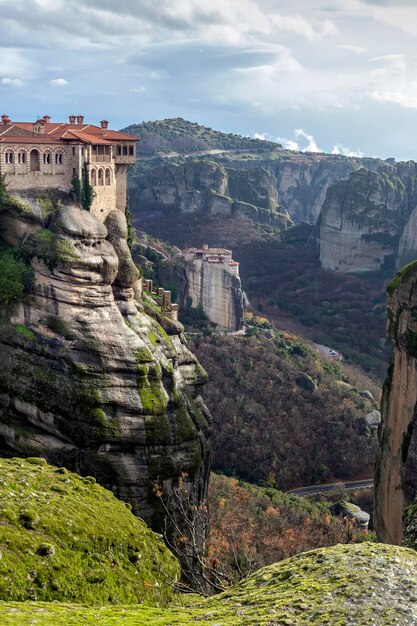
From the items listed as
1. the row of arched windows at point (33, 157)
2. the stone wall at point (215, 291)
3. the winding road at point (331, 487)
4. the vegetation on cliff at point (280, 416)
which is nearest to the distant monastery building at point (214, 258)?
the stone wall at point (215, 291)

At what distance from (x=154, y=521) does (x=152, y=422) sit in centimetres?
489

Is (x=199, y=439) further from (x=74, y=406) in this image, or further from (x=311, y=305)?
(x=311, y=305)

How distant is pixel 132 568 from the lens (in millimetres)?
19812

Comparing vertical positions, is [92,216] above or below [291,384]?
above

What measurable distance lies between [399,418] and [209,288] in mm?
60656

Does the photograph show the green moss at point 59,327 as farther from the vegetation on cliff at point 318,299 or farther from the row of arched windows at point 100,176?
the vegetation on cliff at point 318,299

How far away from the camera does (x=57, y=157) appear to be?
1766 inches

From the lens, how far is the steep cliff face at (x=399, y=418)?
2800 cm

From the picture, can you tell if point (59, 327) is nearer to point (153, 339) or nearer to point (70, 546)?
point (153, 339)

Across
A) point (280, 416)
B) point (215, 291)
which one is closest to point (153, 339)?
point (280, 416)

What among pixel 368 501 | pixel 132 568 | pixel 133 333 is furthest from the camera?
pixel 368 501

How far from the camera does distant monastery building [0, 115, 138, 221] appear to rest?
43.8m

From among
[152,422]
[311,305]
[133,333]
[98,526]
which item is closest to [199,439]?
[152,422]

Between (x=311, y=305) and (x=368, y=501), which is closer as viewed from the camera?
(x=368, y=501)
